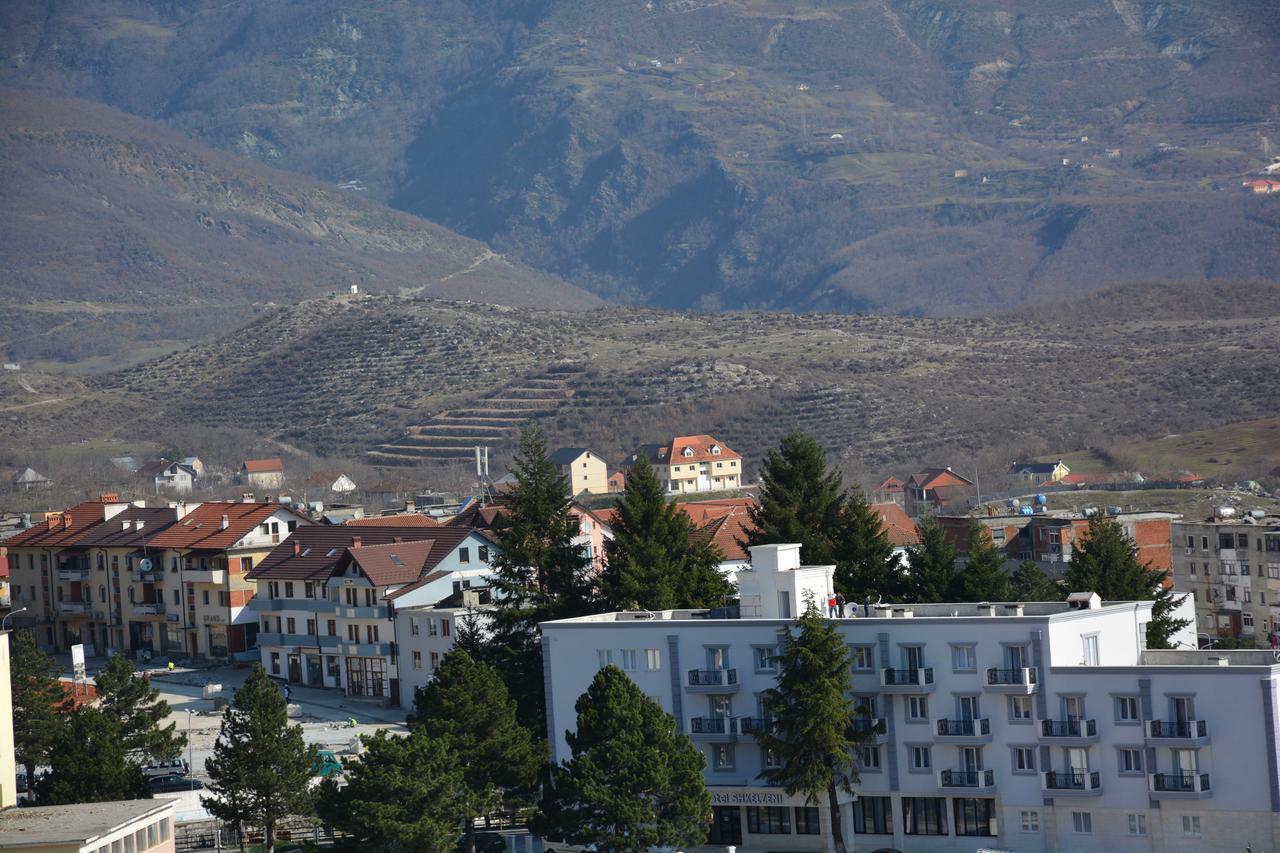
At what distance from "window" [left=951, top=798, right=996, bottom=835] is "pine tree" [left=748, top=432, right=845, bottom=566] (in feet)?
47.6

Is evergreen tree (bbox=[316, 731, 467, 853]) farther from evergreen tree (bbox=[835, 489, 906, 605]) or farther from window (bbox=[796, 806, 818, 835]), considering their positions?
evergreen tree (bbox=[835, 489, 906, 605])

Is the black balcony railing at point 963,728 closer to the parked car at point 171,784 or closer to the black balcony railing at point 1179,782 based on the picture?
the black balcony railing at point 1179,782

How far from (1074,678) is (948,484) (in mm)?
109076

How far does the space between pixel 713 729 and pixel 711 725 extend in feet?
0.40

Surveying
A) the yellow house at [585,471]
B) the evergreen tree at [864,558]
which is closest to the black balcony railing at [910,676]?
the evergreen tree at [864,558]

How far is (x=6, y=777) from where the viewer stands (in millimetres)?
49938

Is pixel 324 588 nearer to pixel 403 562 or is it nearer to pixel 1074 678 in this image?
pixel 403 562

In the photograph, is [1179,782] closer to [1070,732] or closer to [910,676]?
[1070,732]

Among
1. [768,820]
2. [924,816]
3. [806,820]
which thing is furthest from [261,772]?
[924,816]

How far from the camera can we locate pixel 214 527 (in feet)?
313

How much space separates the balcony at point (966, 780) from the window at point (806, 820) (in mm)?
3512

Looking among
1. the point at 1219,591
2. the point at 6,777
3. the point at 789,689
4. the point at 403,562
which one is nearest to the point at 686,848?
the point at 789,689

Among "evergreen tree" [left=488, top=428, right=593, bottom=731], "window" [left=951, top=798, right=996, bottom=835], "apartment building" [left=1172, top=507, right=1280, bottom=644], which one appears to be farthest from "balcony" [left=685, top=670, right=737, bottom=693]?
"apartment building" [left=1172, top=507, right=1280, bottom=644]

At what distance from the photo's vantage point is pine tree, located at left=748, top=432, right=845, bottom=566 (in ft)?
224
